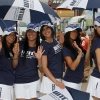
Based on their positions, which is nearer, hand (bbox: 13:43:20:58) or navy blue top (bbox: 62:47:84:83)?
hand (bbox: 13:43:20:58)

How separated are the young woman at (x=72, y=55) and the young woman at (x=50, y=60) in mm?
118

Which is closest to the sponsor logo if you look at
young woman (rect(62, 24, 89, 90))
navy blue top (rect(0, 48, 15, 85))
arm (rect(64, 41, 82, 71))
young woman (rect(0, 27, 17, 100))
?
young woman (rect(62, 24, 89, 90))

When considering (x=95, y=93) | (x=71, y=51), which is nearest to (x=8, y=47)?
(x=71, y=51)

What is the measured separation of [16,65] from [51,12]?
1.12 m

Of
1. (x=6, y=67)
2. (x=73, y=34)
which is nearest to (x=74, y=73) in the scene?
(x=73, y=34)

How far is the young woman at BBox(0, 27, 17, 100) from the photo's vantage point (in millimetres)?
3639

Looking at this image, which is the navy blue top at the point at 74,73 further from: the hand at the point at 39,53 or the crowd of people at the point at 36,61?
the hand at the point at 39,53

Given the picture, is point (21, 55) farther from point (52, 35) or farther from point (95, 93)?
point (95, 93)

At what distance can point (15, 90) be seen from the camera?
12.8 feet

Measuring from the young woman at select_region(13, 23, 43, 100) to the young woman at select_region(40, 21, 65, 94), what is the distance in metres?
0.10

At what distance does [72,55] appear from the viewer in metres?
3.84

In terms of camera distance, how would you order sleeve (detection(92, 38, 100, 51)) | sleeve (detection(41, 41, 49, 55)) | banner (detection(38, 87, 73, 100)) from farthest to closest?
sleeve (detection(41, 41, 49, 55)) < sleeve (detection(92, 38, 100, 51)) < banner (detection(38, 87, 73, 100))

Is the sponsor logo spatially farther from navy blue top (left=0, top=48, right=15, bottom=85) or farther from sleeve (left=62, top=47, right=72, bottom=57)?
navy blue top (left=0, top=48, right=15, bottom=85)

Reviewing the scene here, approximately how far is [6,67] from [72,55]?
0.97 m
